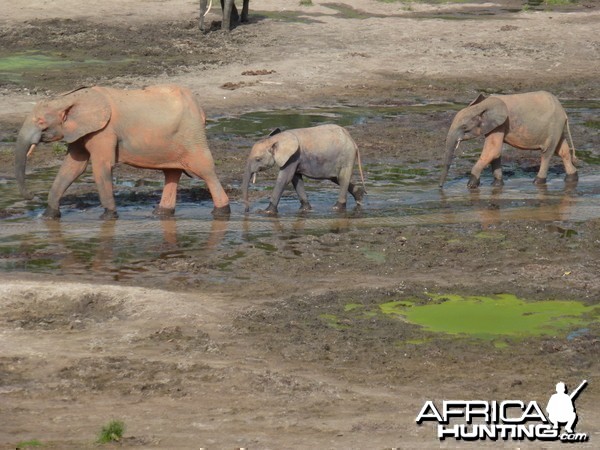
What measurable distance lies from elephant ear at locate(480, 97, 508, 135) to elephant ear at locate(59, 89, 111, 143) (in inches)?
221

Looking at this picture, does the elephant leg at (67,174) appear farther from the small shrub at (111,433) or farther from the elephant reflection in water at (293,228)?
the small shrub at (111,433)

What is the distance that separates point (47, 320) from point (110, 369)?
5.18ft

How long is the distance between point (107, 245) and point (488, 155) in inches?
255

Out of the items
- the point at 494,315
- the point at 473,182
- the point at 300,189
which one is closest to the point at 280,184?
the point at 300,189

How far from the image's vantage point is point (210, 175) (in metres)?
16.9

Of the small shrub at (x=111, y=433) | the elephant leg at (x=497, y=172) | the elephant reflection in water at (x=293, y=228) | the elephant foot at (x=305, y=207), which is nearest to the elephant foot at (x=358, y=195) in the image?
the elephant foot at (x=305, y=207)

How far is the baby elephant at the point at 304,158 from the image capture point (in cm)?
1700

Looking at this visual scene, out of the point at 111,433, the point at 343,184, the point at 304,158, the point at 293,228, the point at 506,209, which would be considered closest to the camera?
the point at 111,433

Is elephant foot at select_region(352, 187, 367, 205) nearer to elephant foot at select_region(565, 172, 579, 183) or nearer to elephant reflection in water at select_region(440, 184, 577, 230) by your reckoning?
elephant reflection in water at select_region(440, 184, 577, 230)

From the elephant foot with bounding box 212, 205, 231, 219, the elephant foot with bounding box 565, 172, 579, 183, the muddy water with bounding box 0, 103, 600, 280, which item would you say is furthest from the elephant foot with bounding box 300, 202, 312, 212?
the elephant foot with bounding box 565, 172, 579, 183

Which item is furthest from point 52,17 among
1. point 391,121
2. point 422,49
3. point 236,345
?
point 236,345

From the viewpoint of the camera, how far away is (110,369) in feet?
33.0

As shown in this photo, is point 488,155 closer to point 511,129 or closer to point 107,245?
point 511,129

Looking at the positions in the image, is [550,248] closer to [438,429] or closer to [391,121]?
[438,429]
